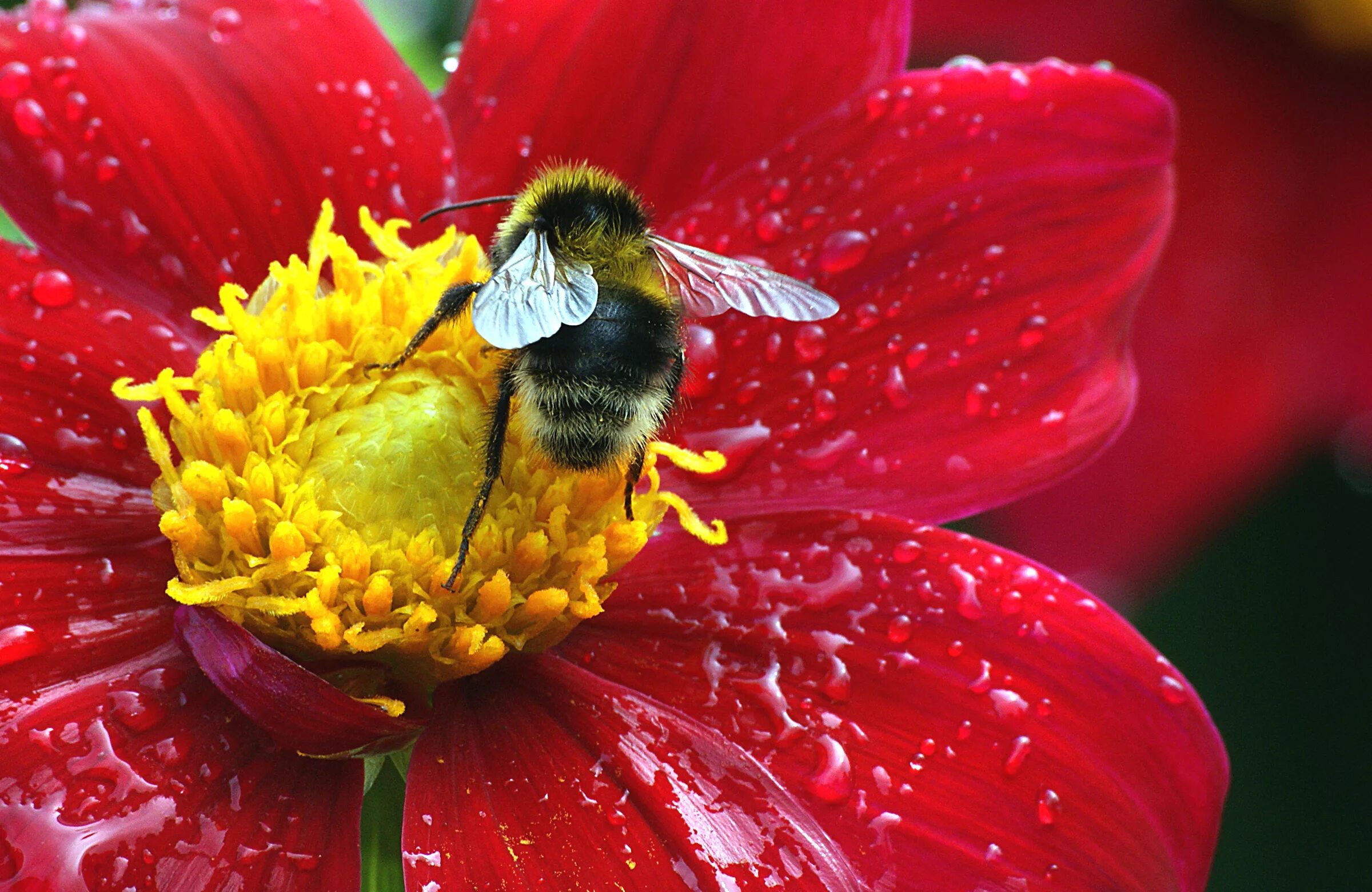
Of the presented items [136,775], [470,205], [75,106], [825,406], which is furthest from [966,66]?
[136,775]

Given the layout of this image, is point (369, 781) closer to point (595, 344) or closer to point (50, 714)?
point (50, 714)

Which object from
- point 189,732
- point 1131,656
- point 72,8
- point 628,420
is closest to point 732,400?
point 628,420

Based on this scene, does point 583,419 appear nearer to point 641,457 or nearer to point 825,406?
point 641,457

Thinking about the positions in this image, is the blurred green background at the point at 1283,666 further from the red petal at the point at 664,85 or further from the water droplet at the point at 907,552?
the water droplet at the point at 907,552

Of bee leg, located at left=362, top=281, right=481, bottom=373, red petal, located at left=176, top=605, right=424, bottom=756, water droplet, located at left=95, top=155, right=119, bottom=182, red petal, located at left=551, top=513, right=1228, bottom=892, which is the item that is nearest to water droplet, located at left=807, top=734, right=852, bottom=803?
red petal, located at left=551, top=513, right=1228, bottom=892

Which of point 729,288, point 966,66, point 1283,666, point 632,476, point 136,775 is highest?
point 966,66

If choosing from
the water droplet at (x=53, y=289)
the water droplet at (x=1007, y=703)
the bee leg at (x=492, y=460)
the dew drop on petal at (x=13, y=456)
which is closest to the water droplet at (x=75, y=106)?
the water droplet at (x=53, y=289)
